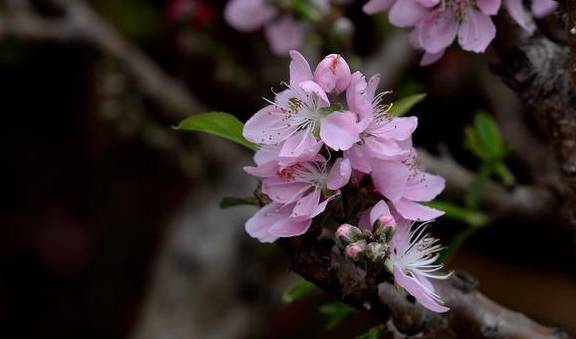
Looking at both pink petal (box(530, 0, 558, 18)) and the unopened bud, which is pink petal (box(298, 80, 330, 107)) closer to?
the unopened bud

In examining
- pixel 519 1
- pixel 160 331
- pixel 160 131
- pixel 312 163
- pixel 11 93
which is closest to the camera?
pixel 312 163

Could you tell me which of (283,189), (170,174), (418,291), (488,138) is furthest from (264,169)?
(170,174)

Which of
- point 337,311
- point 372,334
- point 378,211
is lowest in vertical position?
point 337,311

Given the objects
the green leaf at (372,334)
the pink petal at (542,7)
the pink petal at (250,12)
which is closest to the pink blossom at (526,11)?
the pink petal at (542,7)

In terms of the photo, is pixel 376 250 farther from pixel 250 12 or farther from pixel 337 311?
pixel 250 12

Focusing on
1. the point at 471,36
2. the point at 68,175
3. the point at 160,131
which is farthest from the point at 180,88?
the point at 471,36

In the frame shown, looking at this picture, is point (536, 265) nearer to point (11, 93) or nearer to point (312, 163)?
point (11, 93)
